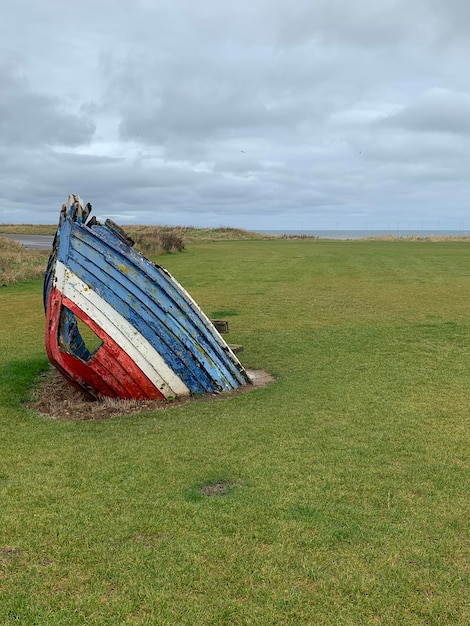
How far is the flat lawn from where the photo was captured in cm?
349

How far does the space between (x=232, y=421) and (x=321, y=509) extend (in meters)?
2.43

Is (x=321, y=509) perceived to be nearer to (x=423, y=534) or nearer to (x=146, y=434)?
(x=423, y=534)

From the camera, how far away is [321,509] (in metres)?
4.60

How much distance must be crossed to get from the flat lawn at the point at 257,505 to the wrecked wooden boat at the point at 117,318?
699 millimetres

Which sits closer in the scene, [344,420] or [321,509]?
[321,509]

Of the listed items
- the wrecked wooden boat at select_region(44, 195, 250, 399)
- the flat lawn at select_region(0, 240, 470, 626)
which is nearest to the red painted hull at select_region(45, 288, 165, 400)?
the wrecked wooden boat at select_region(44, 195, 250, 399)

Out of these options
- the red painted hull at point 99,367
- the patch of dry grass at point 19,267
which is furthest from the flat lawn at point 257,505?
the patch of dry grass at point 19,267

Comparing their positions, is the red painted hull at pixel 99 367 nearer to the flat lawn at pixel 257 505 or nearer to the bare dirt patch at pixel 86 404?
the bare dirt patch at pixel 86 404

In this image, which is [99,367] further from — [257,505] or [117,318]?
[257,505]

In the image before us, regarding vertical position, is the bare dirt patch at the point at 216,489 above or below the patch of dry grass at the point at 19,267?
below

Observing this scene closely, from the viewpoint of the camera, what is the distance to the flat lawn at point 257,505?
11.5 feet

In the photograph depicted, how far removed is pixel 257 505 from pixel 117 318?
3752 millimetres

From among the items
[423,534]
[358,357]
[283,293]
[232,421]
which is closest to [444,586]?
[423,534]

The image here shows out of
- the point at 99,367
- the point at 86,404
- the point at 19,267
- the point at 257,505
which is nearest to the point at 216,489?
the point at 257,505
